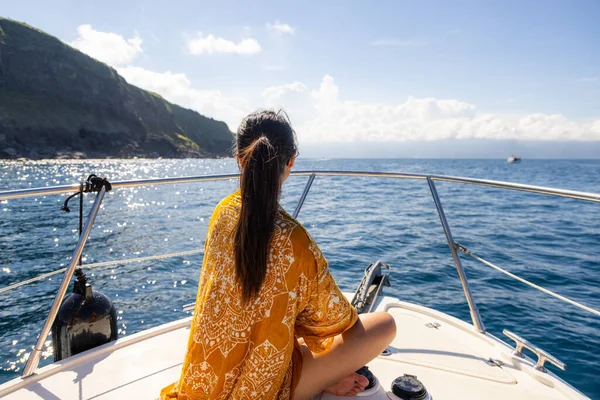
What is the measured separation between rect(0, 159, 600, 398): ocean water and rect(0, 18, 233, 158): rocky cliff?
2113 inches

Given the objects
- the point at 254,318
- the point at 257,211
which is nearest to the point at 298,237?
the point at 257,211

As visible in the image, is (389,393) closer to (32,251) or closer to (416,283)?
(416,283)

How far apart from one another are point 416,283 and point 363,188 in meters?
12.8

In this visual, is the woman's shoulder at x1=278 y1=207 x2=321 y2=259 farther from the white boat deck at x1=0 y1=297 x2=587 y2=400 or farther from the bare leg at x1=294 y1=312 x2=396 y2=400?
the white boat deck at x1=0 y1=297 x2=587 y2=400

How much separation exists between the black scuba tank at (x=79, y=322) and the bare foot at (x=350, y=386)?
3.90 feet

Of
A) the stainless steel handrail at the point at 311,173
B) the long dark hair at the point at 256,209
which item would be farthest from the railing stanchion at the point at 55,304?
the long dark hair at the point at 256,209

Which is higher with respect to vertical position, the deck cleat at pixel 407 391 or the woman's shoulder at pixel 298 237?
the woman's shoulder at pixel 298 237

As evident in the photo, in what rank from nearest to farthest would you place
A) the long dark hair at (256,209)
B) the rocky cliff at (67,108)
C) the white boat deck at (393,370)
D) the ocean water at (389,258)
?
1. the long dark hair at (256,209)
2. the white boat deck at (393,370)
3. the ocean water at (389,258)
4. the rocky cliff at (67,108)

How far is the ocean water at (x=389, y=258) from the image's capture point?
16.1 ft

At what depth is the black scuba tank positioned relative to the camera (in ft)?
6.10

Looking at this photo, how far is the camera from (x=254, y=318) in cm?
114

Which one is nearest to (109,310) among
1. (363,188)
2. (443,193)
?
(363,188)

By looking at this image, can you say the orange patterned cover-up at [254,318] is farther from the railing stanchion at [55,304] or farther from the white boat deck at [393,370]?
the railing stanchion at [55,304]

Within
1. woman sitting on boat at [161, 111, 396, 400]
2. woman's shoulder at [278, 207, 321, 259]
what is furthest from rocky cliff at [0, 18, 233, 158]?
woman's shoulder at [278, 207, 321, 259]
